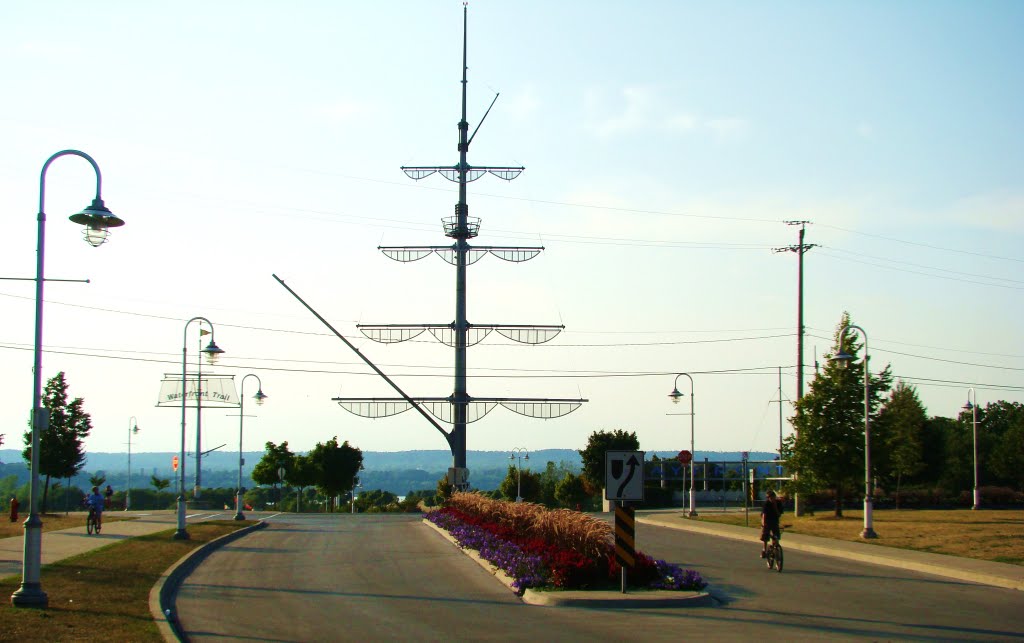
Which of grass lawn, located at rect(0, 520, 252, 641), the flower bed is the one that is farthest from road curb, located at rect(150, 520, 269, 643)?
the flower bed

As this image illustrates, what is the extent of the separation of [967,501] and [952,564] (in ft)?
116

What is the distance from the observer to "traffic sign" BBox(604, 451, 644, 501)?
1780 centimetres

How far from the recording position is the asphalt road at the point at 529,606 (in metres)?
13.7

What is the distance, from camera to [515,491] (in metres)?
59.9

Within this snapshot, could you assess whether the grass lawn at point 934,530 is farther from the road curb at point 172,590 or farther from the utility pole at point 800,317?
the road curb at point 172,590

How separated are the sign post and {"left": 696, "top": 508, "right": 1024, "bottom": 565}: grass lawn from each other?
10704 mm

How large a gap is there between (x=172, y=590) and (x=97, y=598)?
2520 millimetres

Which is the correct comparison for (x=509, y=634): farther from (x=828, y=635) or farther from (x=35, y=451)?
(x=35, y=451)

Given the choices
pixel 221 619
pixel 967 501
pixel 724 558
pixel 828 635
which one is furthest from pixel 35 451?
pixel 967 501

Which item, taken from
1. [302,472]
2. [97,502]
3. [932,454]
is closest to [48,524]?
[97,502]

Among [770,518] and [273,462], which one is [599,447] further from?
[770,518]

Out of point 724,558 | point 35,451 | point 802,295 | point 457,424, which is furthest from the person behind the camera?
point 457,424

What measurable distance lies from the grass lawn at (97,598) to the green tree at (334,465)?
45.4m

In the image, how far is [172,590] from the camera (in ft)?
59.8
